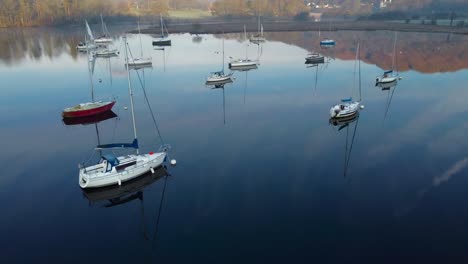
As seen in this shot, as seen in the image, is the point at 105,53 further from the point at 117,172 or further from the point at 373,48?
the point at 373,48

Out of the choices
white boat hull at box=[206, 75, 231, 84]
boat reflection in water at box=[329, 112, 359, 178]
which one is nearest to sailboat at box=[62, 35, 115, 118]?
white boat hull at box=[206, 75, 231, 84]

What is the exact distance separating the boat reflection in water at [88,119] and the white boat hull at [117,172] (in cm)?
1898

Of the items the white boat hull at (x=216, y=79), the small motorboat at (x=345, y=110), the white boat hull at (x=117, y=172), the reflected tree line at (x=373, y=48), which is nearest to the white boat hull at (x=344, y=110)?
the small motorboat at (x=345, y=110)

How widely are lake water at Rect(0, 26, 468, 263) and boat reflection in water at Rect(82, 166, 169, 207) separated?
0.15 m

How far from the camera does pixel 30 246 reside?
24.0 meters

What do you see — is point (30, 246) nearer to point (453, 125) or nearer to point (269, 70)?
point (453, 125)

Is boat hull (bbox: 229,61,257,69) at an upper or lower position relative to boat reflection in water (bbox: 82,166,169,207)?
upper

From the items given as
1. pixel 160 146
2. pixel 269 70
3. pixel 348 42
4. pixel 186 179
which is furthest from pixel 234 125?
pixel 348 42

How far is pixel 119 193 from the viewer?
30.8 metres

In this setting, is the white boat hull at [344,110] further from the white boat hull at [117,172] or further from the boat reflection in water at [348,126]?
the white boat hull at [117,172]

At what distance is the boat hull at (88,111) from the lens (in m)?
48.2

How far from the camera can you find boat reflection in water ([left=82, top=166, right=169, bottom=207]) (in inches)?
1169

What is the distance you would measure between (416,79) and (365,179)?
50.2 meters

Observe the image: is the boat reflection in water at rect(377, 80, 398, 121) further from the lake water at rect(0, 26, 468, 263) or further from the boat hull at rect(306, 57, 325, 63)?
the boat hull at rect(306, 57, 325, 63)
